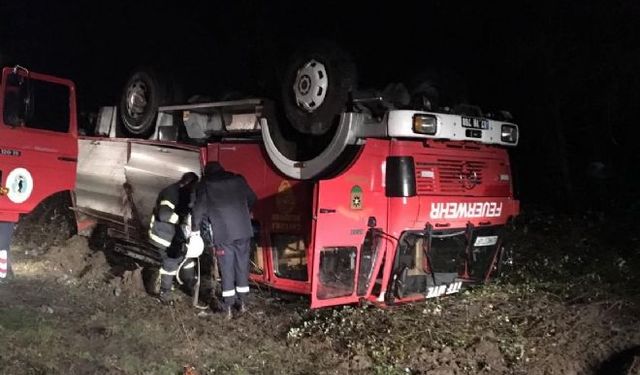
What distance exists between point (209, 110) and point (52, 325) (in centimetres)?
276

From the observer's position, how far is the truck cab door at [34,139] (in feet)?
21.4

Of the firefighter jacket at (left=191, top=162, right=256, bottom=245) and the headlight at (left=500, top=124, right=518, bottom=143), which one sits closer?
the firefighter jacket at (left=191, top=162, right=256, bottom=245)

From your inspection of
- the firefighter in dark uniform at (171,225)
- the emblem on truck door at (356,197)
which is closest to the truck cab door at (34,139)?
the firefighter in dark uniform at (171,225)

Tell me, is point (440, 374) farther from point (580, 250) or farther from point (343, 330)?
point (580, 250)

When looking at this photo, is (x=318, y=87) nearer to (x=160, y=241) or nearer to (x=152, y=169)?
(x=160, y=241)

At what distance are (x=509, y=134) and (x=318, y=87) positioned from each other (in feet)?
6.71

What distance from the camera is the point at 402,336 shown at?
4957mm

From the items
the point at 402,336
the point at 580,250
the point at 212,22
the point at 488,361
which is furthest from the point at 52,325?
the point at 212,22

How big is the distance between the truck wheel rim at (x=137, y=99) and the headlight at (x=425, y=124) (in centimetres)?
381

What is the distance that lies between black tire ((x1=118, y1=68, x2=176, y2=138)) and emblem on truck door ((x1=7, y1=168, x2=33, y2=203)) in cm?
141

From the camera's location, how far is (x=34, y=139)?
6.85 metres

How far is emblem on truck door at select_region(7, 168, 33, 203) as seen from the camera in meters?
6.63

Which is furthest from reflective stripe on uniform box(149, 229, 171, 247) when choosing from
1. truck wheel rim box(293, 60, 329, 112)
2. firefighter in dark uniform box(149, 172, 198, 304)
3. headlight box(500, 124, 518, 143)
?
headlight box(500, 124, 518, 143)

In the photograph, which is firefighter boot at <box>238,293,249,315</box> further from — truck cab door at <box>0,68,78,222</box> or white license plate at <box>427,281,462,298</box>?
truck cab door at <box>0,68,78,222</box>
